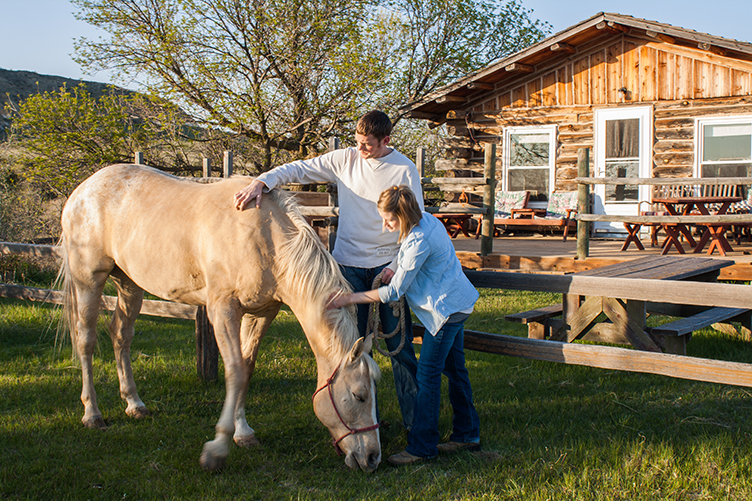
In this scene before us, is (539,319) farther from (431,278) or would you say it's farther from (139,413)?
(139,413)

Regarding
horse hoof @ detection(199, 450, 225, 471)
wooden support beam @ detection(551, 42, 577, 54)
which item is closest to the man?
horse hoof @ detection(199, 450, 225, 471)

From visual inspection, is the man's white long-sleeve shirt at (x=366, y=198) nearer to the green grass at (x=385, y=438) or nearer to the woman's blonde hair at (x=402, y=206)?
the woman's blonde hair at (x=402, y=206)

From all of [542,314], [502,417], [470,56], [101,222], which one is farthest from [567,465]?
[470,56]

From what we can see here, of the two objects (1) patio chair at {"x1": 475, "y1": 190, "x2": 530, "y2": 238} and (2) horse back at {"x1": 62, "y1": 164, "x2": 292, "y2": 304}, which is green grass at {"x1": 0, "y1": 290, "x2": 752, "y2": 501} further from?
(1) patio chair at {"x1": 475, "y1": 190, "x2": 530, "y2": 238}

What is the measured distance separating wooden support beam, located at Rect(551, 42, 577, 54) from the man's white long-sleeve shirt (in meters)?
8.21

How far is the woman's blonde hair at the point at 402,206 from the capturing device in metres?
2.76

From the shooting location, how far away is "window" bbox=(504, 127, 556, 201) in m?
11.2

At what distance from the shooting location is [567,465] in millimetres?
2832

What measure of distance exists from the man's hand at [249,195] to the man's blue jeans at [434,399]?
45.8 inches

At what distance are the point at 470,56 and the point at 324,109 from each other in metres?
7.82

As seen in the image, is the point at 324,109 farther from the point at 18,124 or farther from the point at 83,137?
the point at 18,124

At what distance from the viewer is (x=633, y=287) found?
125 inches

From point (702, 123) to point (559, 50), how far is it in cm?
281

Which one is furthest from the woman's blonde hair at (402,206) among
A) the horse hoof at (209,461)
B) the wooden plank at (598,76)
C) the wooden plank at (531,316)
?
the wooden plank at (598,76)
